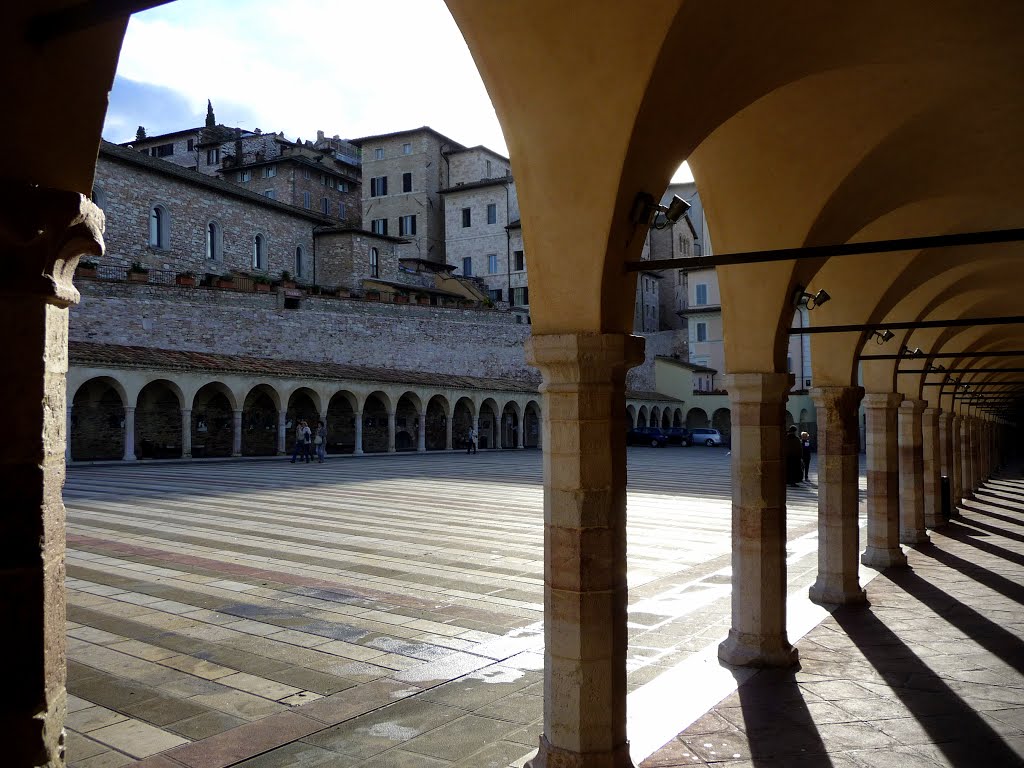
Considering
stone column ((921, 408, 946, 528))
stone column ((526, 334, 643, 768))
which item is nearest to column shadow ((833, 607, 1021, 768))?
stone column ((526, 334, 643, 768))

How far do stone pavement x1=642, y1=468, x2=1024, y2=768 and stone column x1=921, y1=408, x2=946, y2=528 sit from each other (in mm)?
5913

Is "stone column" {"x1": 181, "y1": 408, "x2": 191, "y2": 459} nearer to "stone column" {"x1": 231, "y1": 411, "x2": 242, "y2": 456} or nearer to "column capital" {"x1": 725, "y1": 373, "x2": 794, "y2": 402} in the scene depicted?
"stone column" {"x1": 231, "y1": 411, "x2": 242, "y2": 456}

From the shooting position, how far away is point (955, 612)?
28.7 ft

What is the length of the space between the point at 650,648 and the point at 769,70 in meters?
4.64

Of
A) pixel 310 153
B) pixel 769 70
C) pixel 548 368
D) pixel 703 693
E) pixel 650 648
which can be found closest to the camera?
pixel 548 368

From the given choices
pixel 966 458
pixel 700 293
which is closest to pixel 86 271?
pixel 966 458

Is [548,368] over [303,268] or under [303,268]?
under

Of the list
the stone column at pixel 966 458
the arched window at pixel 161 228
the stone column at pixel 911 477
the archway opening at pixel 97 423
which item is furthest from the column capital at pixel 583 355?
the arched window at pixel 161 228

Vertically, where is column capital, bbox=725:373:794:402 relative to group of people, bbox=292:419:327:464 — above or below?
above

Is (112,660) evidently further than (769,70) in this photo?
Yes

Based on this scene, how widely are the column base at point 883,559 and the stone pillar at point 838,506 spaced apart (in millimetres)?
2418

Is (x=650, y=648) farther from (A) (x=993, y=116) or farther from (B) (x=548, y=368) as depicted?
(A) (x=993, y=116)

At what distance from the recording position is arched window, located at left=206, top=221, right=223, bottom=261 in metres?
43.7

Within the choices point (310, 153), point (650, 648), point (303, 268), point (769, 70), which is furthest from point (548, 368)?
point (310, 153)
